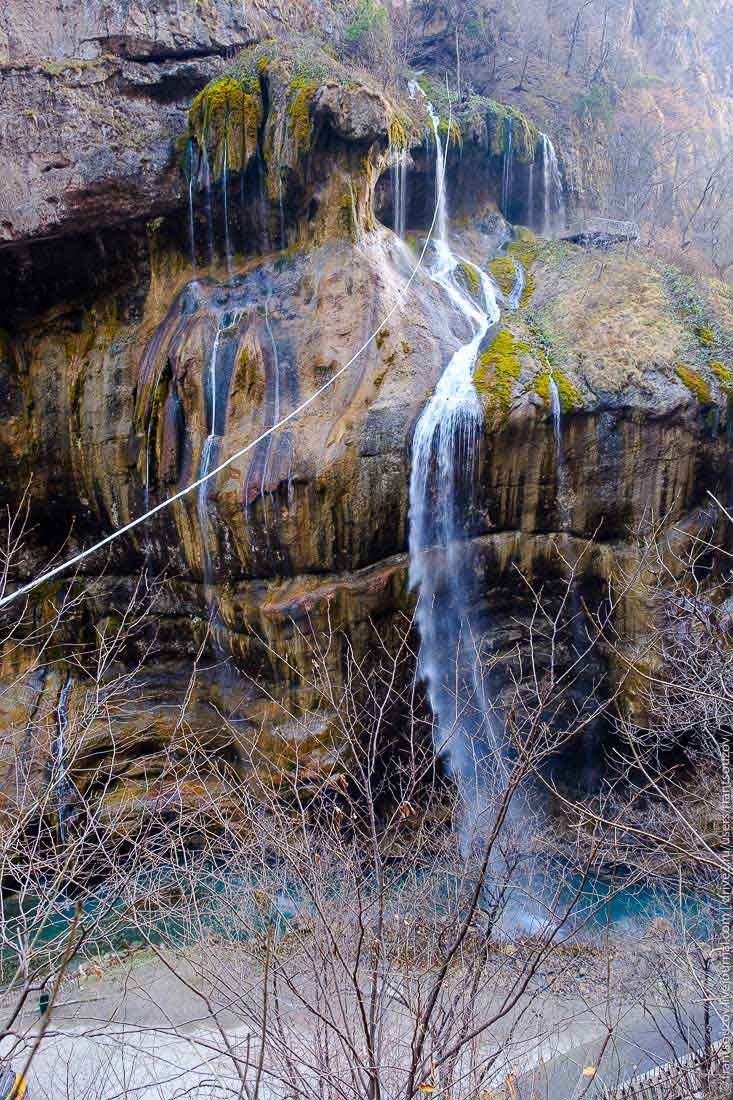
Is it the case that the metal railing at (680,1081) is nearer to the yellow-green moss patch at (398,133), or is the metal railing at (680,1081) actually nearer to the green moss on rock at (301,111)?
the green moss on rock at (301,111)

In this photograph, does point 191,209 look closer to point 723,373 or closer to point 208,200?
point 208,200

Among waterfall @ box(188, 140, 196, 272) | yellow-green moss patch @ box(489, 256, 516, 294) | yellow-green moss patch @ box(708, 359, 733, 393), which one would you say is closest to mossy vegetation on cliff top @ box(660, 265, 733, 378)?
yellow-green moss patch @ box(708, 359, 733, 393)

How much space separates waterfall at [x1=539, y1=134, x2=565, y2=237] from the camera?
1806 cm

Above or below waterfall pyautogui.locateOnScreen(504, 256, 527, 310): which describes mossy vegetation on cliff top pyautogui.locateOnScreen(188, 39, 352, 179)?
above

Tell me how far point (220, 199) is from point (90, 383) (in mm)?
4199

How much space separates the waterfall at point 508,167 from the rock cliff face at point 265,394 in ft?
12.5

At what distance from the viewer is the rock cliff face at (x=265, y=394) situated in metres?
10.7

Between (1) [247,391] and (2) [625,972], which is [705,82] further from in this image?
(2) [625,972]

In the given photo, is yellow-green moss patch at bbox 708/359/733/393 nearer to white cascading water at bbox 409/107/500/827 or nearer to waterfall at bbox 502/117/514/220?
white cascading water at bbox 409/107/500/827

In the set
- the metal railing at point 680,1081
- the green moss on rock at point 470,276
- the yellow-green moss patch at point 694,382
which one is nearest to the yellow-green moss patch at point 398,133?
the green moss on rock at point 470,276

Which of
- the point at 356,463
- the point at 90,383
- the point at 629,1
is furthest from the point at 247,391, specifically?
the point at 629,1

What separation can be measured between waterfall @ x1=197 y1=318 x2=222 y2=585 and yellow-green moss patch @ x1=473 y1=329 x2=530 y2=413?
4.43 meters

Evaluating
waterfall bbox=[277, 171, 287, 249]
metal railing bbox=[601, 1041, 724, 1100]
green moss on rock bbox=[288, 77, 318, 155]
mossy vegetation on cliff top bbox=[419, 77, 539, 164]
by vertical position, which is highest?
mossy vegetation on cliff top bbox=[419, 77, 539, 164]

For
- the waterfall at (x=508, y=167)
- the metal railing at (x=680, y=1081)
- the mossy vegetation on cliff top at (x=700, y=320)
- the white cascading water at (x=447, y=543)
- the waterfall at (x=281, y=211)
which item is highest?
the waterfall at (x=508, y=167)
